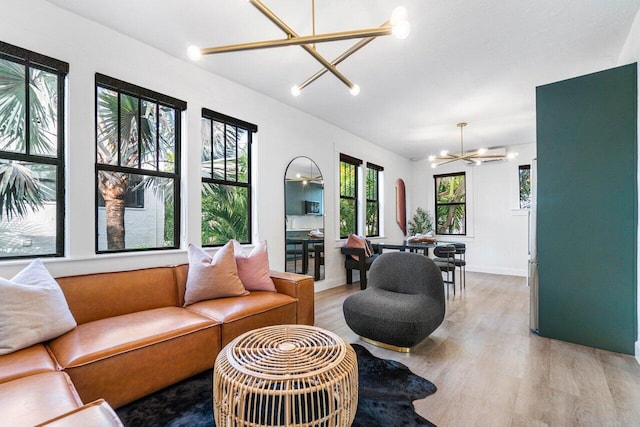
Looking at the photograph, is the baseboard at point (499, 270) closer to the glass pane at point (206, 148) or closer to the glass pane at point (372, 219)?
the glass pane at point (372, 219)

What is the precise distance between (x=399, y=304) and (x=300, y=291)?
903 mm

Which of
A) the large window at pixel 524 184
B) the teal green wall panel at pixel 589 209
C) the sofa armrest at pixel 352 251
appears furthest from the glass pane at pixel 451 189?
the teal green wall panel at pixel 589 209

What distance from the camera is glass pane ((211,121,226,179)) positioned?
3.39 meters

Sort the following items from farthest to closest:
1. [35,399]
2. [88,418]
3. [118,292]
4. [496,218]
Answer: [496,218] < [118,292] < [35,399] < [88,418]

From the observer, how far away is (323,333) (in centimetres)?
177

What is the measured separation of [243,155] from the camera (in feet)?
12.2

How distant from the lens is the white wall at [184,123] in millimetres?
2246

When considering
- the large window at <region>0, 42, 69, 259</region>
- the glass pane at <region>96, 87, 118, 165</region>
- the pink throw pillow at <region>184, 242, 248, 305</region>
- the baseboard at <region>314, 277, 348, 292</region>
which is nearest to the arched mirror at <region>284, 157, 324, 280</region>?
the baseboard at <region>314, 277, 348, 292</region>

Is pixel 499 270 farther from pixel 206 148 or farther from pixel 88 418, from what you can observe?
pixel 88 418

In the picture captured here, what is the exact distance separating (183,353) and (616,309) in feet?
11.5

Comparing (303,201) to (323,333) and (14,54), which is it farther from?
(14,54)

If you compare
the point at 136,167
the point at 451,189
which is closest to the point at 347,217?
the point at 451,189

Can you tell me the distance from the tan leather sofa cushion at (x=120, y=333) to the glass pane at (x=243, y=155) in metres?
1.87

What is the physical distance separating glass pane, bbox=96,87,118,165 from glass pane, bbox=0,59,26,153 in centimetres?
47
